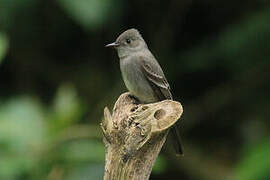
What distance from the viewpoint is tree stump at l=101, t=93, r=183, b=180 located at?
312 centimetres

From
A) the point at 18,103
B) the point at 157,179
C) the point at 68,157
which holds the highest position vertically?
the point at 18,103

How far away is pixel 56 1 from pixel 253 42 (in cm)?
185

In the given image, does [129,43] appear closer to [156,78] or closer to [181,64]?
[156,78]

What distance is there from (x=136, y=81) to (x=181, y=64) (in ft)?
6.87

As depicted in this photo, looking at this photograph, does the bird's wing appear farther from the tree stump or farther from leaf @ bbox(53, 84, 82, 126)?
the tree stump

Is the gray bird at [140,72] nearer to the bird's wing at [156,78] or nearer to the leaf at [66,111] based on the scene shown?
the bird's wing at [156,78]

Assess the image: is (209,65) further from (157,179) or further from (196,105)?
(157,179)

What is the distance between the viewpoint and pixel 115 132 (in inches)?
128

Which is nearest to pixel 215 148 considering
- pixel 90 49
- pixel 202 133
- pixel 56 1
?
pixel 202 133

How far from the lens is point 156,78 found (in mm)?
4945

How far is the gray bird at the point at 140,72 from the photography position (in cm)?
490

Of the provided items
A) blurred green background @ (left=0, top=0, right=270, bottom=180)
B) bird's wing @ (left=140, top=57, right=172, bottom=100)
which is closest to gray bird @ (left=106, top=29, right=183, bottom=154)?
bird's wing @ (left=140, top=57, right=172, bottom=100)

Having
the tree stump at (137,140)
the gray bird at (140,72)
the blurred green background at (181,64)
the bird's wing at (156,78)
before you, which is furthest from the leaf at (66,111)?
the tree stump at (137,140)

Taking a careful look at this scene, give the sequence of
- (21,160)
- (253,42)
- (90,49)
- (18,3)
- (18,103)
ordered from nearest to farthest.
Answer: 1. (21,160)
2. (18,103)
3. (18,3)
4. (253,42)
5. (90,49)
